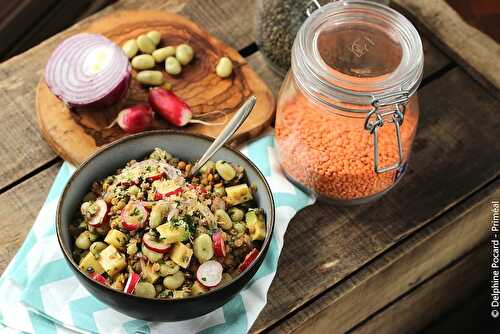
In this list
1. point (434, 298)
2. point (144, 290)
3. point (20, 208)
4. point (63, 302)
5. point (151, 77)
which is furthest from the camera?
point (434, 298)

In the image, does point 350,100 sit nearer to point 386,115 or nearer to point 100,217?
point 386,115

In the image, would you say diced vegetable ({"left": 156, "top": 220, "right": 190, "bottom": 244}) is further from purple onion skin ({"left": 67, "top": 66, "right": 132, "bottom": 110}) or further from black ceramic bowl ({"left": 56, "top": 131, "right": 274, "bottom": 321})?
purple onion skin ({"left": 67, "top": 66, "right": 132, "bottom": 110})

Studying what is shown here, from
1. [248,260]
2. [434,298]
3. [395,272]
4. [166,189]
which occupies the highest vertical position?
[166,189]

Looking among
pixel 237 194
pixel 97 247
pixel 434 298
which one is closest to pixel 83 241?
pixel 97 247

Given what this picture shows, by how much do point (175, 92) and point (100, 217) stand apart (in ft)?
1.23

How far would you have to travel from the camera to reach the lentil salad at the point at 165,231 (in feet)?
3.48

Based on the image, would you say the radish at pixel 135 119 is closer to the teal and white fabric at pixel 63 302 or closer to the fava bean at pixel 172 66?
the fava bean at pixel 172 66

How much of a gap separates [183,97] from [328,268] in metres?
0.43

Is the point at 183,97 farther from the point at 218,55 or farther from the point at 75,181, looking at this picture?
the point at 75,181

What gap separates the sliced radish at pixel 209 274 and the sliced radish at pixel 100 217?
17 centimetres

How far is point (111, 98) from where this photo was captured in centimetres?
135

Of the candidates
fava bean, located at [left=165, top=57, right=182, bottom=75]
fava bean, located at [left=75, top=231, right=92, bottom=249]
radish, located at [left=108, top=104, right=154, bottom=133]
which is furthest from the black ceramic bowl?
fava bean, located at [left=165, top=57, right=182, bottom=75]

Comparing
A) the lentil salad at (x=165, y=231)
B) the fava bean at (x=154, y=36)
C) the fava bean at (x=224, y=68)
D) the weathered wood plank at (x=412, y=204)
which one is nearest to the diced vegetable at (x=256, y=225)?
the lentil salad at (x=165, y=231)

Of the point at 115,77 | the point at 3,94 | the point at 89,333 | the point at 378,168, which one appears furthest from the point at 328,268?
the point at 3,94
